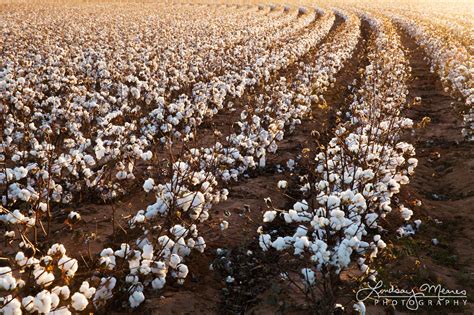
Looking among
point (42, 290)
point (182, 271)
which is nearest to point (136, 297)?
point (182, 271)

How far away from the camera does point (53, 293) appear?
13.1 feet

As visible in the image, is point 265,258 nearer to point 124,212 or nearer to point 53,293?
point 124,212

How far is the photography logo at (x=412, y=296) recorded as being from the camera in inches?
231

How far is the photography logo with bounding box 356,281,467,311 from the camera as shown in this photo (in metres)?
5.86

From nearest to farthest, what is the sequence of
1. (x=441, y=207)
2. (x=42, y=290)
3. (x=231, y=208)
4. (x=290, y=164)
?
(x=42, y=290), (x=231, y=208), (x=441, y=207), (x=290, y=164)

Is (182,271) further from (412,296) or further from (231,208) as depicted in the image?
(231,208)

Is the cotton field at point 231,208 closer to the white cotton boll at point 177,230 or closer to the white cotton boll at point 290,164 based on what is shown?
the white cotton boll at point 177,230

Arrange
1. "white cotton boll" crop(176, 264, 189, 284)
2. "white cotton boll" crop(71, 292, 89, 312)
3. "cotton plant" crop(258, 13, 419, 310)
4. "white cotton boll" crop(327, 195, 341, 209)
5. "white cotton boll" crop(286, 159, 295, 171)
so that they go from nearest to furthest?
"white cotton boll" crop(71, 292, 89, 312) → "cotton plant" crop(258, 13, 419, 310) → "white cotton boll" crop(327, 195, 341, 209) → "white cotton boll" crop(176, 264, 189, 284) → "white cotton boll" crop(286, 159, 295, 171)

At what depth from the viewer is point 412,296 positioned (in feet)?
19.4

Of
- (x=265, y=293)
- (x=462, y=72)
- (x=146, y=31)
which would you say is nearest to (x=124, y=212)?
(x=265, y=293)

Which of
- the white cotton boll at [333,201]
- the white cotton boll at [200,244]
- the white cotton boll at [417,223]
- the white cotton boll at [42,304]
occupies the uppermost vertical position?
the white cotton boll at [333,201]

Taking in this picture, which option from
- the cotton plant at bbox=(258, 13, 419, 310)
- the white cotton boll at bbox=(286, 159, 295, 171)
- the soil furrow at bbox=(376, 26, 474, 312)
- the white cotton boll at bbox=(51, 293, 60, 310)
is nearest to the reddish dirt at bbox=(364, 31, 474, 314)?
the soil furrow at bbox=(376, 26, 474, 312)

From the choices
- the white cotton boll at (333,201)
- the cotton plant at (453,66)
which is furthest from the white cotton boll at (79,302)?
the cotton plant at (453,66)

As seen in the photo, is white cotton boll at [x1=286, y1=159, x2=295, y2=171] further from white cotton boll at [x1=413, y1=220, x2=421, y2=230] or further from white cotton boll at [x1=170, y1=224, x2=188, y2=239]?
white cotton boll at [x1=170, y1=224, x2=188, y2=239]
